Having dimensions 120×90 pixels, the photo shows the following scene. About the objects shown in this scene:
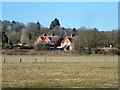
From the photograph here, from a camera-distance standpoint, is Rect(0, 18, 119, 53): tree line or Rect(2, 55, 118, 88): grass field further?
Rect(0, 18, 119, 53): tree line

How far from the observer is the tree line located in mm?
72562

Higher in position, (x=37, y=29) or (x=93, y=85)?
(x=37, y=29)

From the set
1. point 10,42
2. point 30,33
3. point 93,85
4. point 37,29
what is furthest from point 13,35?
point 93,85

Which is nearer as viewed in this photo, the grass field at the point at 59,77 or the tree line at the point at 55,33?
the grass field at the point at 59,77

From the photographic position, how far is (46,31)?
13988 cm

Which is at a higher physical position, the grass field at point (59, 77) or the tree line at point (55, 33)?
the tree line at point (55, 33)

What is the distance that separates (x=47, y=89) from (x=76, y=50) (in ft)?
189

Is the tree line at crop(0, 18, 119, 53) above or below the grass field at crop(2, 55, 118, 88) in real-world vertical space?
above

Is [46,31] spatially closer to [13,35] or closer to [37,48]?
[13,35]

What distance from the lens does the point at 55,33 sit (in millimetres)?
138250

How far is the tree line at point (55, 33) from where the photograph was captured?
72562 millimetres

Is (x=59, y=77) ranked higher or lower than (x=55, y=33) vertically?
lower

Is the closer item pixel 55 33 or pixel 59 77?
pixel 59 77

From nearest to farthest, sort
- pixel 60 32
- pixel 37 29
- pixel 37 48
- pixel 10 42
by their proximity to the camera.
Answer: pixel 37 48, pixel 10 42, pixel 37 29, pixel 60 32
